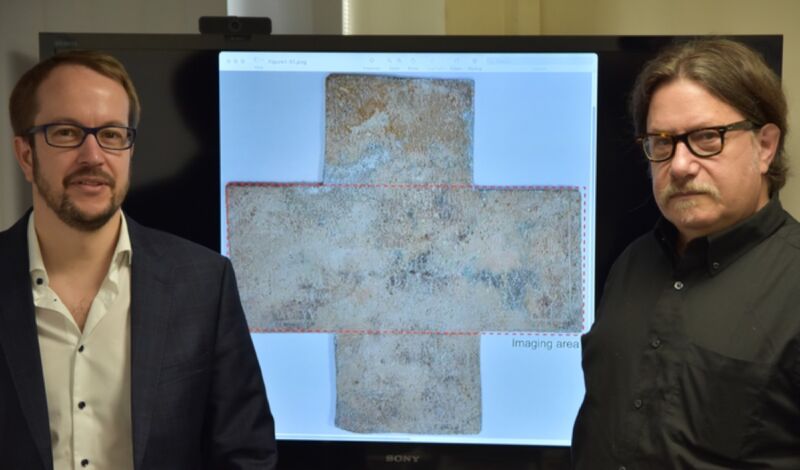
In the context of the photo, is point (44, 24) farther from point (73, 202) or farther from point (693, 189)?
point (693, 189)

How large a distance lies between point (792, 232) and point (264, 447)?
43.7 inches

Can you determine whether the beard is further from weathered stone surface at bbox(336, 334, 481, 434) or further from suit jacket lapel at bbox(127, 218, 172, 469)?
weathered stone surface at bbox(336, 334, 481, 434)

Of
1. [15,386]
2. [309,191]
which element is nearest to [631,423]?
[309,191]

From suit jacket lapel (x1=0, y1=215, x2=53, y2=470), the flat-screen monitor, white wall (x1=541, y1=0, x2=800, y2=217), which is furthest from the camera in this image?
white wall (x1=541, y1=0, x2=800, y2=217)

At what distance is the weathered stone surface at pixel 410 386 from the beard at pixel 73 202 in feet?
2.32

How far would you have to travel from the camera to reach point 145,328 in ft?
5.60

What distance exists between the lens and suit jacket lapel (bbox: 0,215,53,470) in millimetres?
1607

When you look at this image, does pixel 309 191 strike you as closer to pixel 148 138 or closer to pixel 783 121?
pixel 148 138

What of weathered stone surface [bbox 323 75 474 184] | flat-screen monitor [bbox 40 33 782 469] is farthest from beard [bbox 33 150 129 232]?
weathered stone surface [bbox 323 75 474 184]

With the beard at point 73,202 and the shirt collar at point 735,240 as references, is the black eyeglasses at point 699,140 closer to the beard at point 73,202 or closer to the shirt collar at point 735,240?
the shirt collar at point 735,240

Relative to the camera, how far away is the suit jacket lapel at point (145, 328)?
5.46 ft

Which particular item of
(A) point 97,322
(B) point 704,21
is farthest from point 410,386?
(B) point 704,21

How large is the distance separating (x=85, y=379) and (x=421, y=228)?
2.86 ft

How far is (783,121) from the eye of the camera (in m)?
1.63
